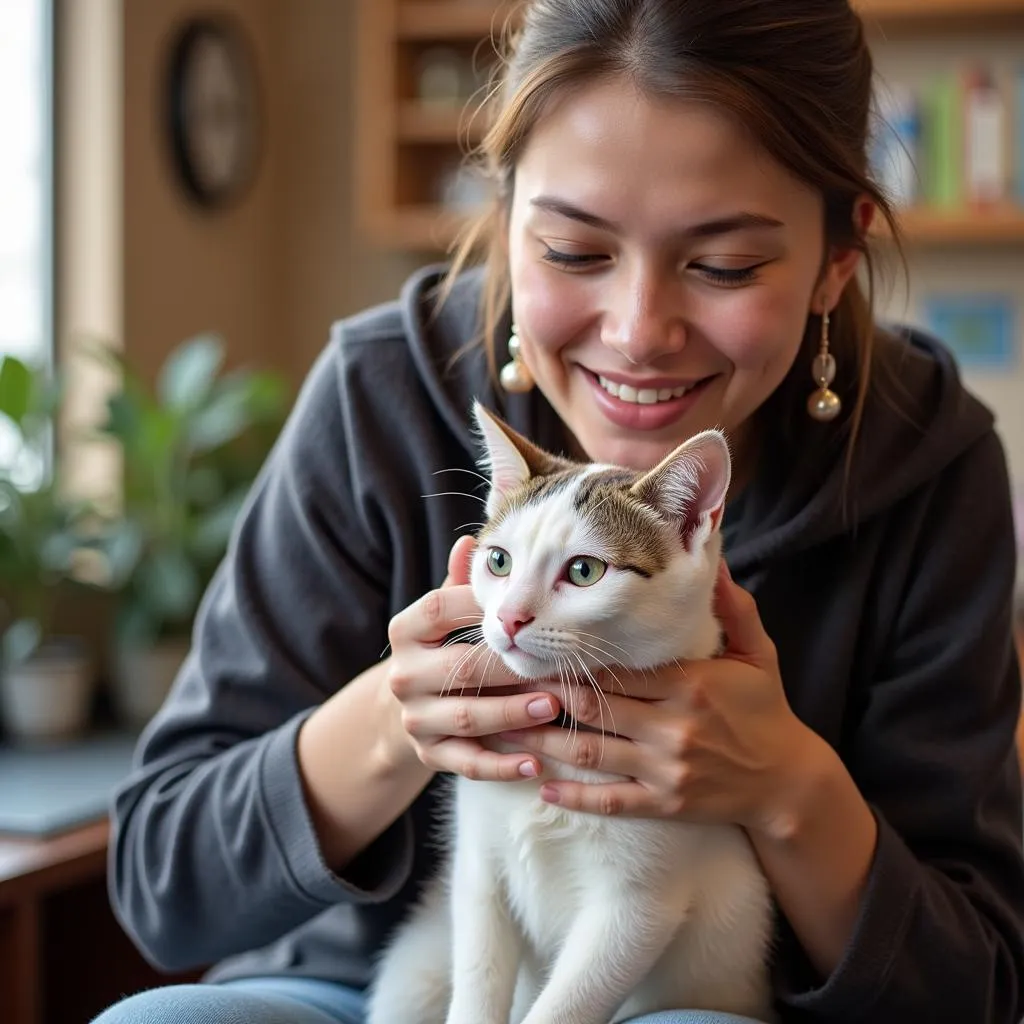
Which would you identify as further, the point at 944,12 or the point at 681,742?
the point at 944,12

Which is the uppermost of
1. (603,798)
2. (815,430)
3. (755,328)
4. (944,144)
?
(944,144)

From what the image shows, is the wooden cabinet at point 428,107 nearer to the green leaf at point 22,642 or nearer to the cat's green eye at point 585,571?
the green leaf at point 22,642

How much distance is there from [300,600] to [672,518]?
47cm

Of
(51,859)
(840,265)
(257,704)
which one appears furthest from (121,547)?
(840,265)

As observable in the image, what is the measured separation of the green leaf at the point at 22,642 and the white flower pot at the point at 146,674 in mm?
177

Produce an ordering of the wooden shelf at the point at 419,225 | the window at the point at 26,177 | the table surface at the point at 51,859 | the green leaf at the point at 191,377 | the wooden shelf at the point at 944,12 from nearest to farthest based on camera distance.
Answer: the table surface at the point at 51,859
the green leaf at the point at 191,377
the window at the point at 26,177
the wooden shelf at the point at 944,12
the wooden shelf at the point at 419,225

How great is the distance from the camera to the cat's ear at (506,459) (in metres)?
1.06

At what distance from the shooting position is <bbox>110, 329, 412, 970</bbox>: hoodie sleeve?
4.01ft

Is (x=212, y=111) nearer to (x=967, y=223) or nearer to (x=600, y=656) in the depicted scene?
(x=967, y=223)

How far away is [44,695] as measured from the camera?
2.30 meters

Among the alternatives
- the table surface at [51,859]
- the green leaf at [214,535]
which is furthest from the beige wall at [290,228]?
the table surface at [51,859]

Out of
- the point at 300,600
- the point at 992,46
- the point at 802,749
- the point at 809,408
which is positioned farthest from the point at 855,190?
the point at 992,46

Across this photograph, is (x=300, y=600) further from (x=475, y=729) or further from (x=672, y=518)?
(x=672, y=518)

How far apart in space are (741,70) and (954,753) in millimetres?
657
